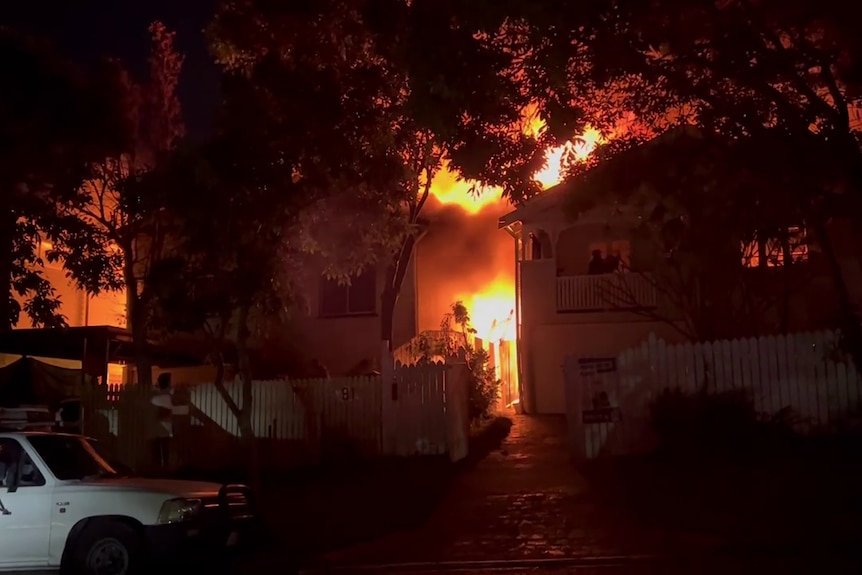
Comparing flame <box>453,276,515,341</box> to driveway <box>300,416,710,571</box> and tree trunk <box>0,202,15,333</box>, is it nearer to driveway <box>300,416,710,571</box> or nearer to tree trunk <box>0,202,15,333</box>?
driveway <box>300,416,710,571</box>

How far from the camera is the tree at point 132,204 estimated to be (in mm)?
12859

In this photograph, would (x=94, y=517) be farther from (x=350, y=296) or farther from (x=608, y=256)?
(x=608, y=256)

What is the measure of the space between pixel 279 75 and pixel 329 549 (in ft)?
18.8

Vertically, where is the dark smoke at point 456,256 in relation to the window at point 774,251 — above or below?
above

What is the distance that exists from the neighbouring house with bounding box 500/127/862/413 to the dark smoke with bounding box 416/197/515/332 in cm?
233

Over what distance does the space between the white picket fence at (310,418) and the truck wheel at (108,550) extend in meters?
5.19

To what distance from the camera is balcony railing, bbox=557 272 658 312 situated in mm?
18016

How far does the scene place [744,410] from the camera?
1216cm

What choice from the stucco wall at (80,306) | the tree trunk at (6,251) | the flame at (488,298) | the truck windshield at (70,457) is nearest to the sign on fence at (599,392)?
the truck windshield at (70,457)

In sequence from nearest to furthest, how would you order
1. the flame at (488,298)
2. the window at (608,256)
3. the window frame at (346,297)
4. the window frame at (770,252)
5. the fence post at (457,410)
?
1. the fence post at (457,410)
2. the window frame at (770,252)
3. the window at (608,256)
4. the window frame at (346,297)
5. the flame at (488,298)

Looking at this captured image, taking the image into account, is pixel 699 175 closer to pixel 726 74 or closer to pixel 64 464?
pixel 726 74

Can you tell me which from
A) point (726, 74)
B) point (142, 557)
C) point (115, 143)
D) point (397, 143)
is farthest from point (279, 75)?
point (142, 557)

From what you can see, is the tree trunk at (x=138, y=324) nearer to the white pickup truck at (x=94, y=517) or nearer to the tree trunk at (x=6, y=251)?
the tree trunk at (x=6, y=251)

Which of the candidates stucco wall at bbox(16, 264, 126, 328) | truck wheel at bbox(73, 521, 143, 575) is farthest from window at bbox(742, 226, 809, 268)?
stucco wall at bbox(16, 264, 126, 328)
